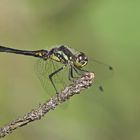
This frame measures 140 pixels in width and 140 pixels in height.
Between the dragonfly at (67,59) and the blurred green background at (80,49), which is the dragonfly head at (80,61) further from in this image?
the blurred green background at (80,49)

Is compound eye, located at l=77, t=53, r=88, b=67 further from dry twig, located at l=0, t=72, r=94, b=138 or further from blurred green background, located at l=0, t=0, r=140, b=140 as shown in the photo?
dry twig, located at l=0, t=72, r=94, b=138

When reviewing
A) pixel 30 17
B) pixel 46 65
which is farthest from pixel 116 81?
pixel 30 17

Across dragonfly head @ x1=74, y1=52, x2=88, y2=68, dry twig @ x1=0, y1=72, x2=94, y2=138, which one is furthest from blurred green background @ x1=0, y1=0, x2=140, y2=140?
dry twig @ x1=0, y1=72, x2=94, y2=138

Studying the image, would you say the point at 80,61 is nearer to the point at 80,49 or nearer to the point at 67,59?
the point at 67,59

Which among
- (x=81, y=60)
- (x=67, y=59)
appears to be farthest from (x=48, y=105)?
(x=67, y=59)

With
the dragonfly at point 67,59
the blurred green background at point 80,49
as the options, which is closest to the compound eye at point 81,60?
the dragonfly at point 67,59
